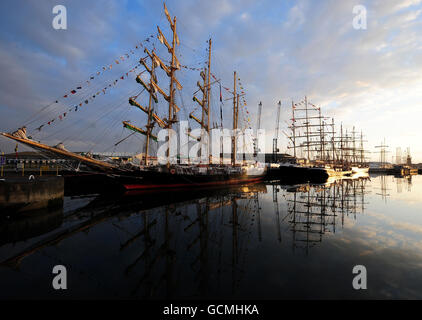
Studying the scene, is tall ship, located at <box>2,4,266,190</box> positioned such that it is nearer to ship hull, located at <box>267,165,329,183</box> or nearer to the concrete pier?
the concrete pier

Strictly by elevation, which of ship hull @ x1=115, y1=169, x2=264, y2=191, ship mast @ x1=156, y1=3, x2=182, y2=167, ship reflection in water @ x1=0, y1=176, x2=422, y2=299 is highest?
ship mast @ x1=156, y1=3, x2=182, y2=167

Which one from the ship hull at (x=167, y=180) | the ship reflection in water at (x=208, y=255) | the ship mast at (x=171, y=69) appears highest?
the ship mast at (x=171, y=69)

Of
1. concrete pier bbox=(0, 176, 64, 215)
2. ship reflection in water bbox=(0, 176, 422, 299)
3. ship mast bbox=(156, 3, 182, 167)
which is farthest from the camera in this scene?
ship mast bbox=(156, 3, 182, 167)

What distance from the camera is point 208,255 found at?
6941 millimetres

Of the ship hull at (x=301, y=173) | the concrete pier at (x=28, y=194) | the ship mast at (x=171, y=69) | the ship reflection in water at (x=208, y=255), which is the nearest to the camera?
the ship reflection in water at (x=208, y=255)

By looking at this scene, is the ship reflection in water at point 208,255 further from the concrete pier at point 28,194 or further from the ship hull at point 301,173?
the ship hull at point 301,173

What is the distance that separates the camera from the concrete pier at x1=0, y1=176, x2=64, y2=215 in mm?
10891

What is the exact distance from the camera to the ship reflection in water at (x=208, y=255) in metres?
4.91

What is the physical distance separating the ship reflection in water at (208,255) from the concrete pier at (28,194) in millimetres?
899

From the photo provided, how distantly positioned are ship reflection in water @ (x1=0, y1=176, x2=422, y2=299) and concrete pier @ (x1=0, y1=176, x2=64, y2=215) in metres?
0.90

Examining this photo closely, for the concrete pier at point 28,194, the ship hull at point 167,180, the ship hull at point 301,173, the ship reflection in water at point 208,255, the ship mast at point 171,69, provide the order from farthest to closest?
1. the ship hull at point 301,173
2. the ship mast at point 171,69
3. the ship hull at point 167,180
4. the concrete pier at point 28,194
5. the ship reflection in water at point 208,255

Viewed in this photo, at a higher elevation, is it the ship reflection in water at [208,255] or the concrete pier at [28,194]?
the concrete pier at [28,194]

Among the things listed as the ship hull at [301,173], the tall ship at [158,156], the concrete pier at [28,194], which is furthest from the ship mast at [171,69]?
the ship hull at [301,173]

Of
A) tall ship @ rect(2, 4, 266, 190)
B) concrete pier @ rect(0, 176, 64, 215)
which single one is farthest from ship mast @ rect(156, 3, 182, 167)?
concrete pier @ rect(0, 176, 64, 215)
